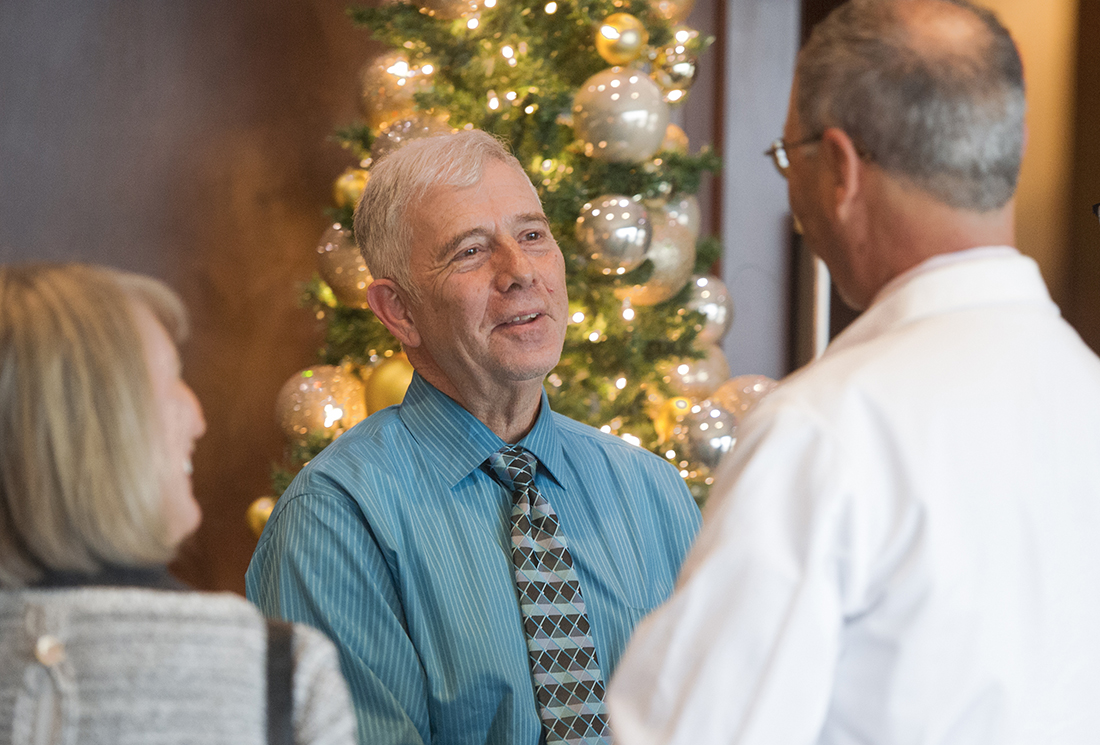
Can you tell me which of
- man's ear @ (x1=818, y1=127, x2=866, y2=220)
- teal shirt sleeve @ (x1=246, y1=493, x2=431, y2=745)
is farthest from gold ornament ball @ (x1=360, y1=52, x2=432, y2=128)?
man's ear @ (x1=818, y1=127, x2=866, y2=220)

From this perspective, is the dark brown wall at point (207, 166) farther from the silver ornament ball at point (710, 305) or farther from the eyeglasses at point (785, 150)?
the eyeglasses at point (785, 150)

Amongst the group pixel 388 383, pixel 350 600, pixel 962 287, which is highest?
pixel 962 287

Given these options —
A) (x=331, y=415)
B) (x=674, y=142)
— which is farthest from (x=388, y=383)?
(x=674, y=142)

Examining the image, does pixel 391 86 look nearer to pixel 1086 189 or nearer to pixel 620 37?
pixel 620 37

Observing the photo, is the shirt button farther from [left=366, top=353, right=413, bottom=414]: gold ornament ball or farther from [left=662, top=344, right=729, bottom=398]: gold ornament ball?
[left=662, top=344, right=729, bottom=398]: gold ornament ball

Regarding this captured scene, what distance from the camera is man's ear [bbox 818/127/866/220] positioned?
1.07 metres

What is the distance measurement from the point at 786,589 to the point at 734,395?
2.39 metres

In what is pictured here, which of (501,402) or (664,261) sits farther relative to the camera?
(664,261)

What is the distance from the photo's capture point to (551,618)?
65.4 inches

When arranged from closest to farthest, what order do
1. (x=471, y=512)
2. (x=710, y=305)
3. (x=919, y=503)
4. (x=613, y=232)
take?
1. (x=919, y=503)
2. (x=471, y=512)
3. (x=613, y=232)
4. (x=710, y=305)

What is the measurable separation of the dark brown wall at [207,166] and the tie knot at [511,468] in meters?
2.51

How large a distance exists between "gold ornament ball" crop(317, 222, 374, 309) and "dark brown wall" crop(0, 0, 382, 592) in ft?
3.37

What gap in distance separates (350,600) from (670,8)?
230 cm

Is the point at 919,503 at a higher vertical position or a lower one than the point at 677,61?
lower
